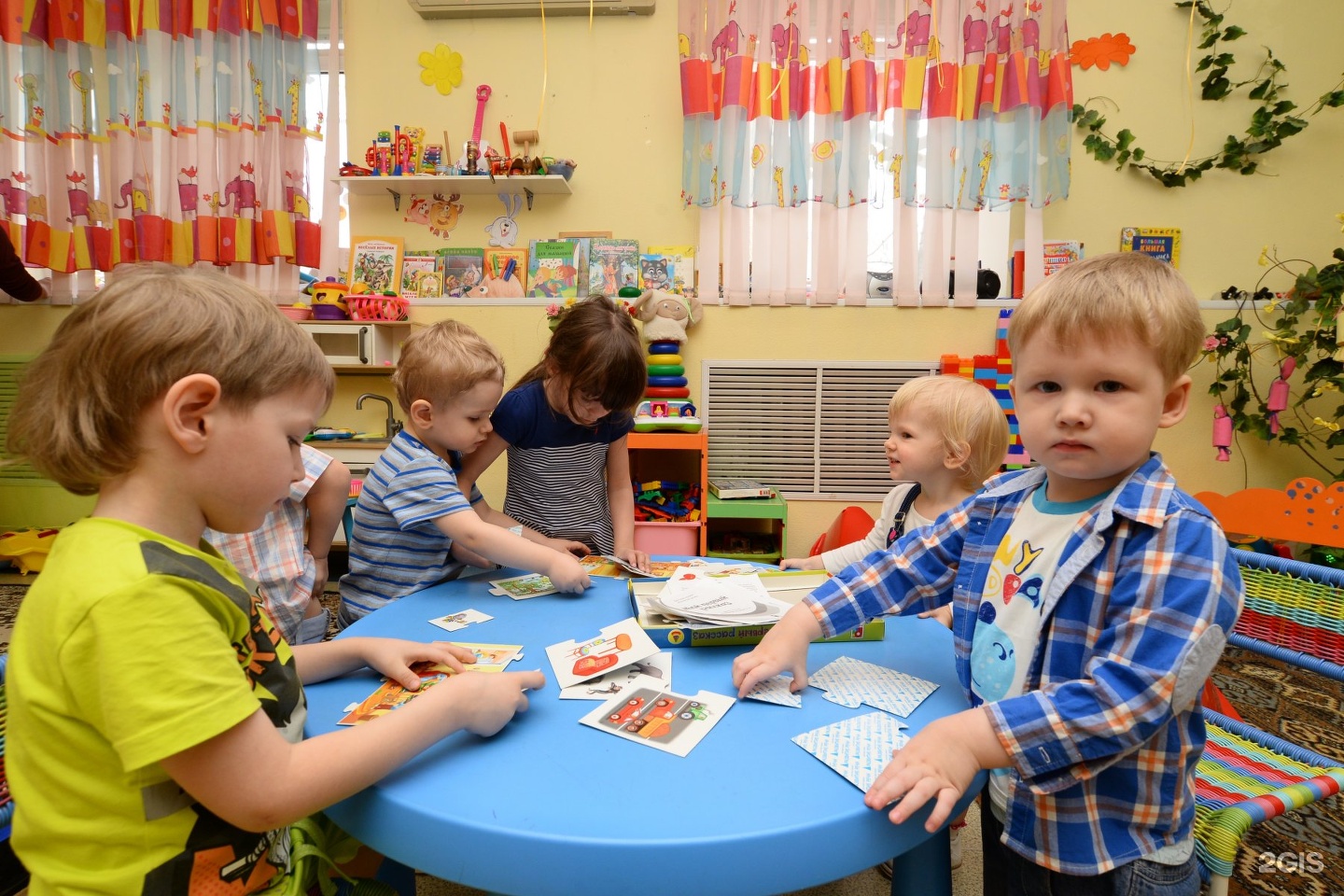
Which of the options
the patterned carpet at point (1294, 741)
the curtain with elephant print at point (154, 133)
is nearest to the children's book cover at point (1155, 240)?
the patterned carpet at point (1294, 741)

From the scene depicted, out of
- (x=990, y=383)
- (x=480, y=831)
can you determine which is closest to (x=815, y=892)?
(x=480, y=831)

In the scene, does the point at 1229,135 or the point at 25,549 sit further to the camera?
the point at 25,549

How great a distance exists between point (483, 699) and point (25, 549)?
349 centimetres

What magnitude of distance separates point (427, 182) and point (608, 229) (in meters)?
0.79

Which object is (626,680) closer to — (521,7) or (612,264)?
(612,264)

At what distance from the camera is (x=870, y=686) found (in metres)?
0.86

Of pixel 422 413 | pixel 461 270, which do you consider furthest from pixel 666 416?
pixel 422 413

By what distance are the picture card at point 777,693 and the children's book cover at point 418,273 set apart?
8.95ft

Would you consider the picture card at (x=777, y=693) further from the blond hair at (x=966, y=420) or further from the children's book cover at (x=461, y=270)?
the children's book cover at (x=461, y=270)

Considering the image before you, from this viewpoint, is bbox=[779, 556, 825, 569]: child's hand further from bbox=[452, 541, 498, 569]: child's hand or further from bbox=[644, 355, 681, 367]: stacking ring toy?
bbox=[644, 355, 681, 367]: stacking ring toy

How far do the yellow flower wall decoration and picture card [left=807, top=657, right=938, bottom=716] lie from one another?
3.10 meters

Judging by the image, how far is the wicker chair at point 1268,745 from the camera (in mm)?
875

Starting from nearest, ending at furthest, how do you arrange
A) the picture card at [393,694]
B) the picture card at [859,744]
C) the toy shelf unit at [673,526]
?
the picture card at [859,744]
the picture card at [393,694]
the toy shelf unit at [673,526]

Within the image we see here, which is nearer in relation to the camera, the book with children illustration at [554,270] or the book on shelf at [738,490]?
the book on shelf at [738,490]
